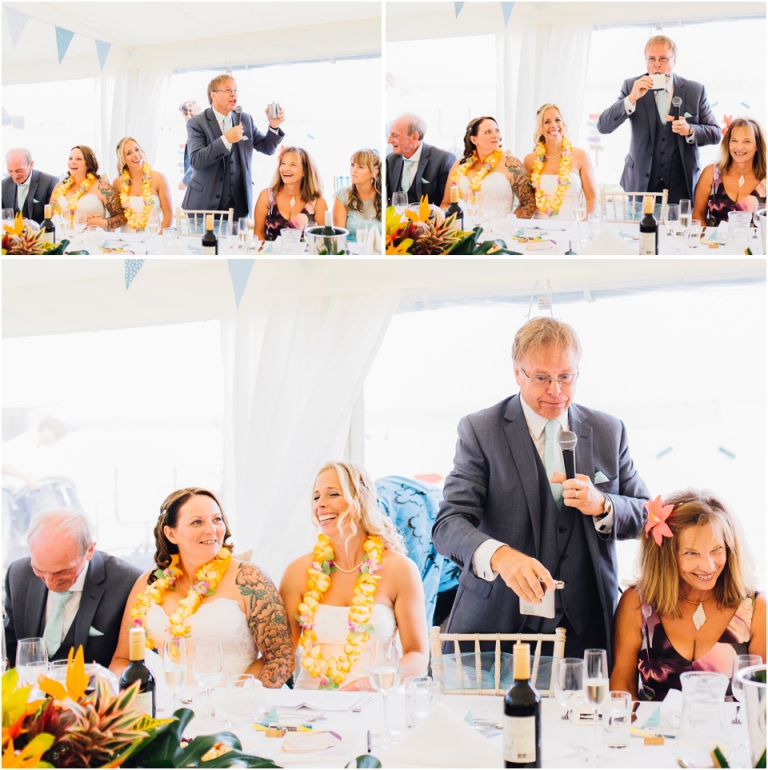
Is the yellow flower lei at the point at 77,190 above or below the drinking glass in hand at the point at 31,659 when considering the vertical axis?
above

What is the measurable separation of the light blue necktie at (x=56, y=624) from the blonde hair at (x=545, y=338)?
151 centimetres

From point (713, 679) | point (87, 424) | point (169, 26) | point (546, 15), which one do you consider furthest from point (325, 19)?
point (713, 679)

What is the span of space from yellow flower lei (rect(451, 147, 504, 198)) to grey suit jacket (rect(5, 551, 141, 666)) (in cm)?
155

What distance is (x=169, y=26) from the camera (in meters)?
2.88

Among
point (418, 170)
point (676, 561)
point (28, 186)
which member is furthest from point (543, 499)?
point (28, 186)

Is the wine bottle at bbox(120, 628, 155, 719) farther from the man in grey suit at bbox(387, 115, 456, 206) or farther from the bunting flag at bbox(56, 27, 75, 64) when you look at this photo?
the bunting flag at bbox(56, 27, 75, 64)

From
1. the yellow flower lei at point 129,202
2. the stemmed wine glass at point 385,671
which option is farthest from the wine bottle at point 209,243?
the stemmed wine glass at point 385,671

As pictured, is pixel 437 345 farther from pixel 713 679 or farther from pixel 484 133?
pixel 713 679

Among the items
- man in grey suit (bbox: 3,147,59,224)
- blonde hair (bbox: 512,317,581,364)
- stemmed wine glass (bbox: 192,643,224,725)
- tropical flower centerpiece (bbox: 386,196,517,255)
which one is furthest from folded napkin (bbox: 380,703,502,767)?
man in grey suit (bbox: 3,147,59,224)

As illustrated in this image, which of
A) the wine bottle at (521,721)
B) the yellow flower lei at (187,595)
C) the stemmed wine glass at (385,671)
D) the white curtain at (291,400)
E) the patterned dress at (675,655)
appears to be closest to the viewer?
the wine bottle at (521,721)

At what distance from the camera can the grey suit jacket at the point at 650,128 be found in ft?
9.01

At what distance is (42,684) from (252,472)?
1.92 metres

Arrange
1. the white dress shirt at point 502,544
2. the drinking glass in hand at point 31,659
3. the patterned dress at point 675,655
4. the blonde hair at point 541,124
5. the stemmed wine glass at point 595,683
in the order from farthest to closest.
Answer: the blonde hair at point 541,124
the white dress shirt at point 502,544
the patterned dress at point 675,655
the drinking glass in hand at point 31,659
the stemmed wine glass at point 595,683

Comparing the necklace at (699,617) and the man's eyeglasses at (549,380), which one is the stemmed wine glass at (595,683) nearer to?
the necklace at (699,617)
